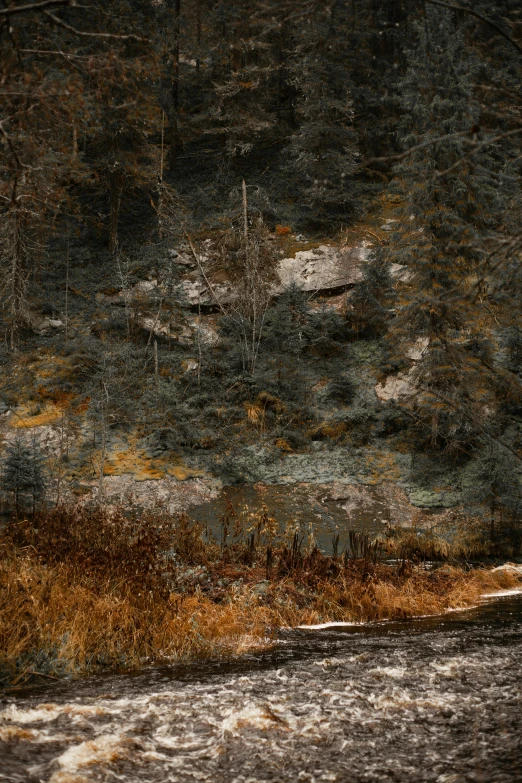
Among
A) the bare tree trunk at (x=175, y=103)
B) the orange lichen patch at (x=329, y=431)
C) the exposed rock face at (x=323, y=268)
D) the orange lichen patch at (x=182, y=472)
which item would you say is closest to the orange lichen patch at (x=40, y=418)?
the orange lichen patch at (x=182, y=472)

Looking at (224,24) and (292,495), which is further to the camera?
(224,24)

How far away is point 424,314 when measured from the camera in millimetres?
19047

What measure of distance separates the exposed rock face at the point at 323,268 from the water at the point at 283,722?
19.6 metres

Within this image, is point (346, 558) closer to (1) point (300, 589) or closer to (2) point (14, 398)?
(1) point (300, 589)

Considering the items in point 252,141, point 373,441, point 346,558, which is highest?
point 252,141

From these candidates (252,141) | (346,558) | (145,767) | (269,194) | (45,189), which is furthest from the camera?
(252,141)

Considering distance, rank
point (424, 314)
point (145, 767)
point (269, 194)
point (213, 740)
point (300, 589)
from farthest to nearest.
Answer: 1. point (269, 194)
2. point (424, 314)
3. point (300, 589)
4. point (213, 740)
5. point (145, 767)

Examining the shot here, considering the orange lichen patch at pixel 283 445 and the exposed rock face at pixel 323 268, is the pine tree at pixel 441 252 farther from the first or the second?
the exposed rock face at pixel 323 268

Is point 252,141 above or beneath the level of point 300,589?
above

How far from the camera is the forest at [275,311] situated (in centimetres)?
1482

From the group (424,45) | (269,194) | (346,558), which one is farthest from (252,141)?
(346,558)

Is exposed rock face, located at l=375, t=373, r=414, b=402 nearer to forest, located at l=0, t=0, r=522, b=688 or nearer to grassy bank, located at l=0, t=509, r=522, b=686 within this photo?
forest, located at l=0, t=0, r=522, b=688

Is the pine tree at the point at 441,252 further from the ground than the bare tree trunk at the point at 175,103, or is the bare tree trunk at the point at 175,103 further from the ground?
the bare tree trunk at the point at 175,103

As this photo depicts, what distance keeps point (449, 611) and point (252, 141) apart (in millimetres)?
26961
